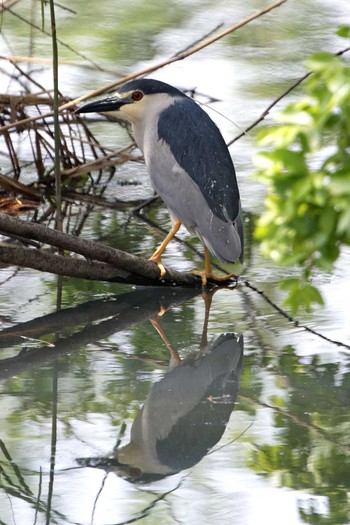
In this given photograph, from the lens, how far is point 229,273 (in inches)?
179

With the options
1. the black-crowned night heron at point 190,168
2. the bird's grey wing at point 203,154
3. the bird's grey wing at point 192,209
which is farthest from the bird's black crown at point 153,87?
the bird's grey wing at point 192,209

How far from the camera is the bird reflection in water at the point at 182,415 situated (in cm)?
294

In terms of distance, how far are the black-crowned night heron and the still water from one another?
0.23 metres

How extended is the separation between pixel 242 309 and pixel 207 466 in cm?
131

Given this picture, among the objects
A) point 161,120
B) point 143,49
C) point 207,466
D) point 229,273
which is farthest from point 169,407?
point 143,49

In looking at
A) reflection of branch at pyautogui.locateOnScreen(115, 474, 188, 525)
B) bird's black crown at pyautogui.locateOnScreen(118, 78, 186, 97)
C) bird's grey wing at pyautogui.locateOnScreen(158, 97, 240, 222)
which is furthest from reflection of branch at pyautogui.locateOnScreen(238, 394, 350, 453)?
bird's black crown at pyautogui.locateOnScreen(118, 78, 186, 97)

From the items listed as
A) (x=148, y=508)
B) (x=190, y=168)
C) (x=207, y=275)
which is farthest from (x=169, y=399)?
(x=190, y=168)

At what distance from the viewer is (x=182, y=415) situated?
3.25m

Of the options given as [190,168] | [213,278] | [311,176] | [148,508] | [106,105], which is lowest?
[213,278]

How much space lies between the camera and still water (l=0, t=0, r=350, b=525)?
108 inches

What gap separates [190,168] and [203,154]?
77 millimetres

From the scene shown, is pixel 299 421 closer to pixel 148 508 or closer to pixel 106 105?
pixel 148 508

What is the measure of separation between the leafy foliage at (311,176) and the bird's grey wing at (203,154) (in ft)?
8.23

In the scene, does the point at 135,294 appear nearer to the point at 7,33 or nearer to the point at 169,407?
the point at 169,407
